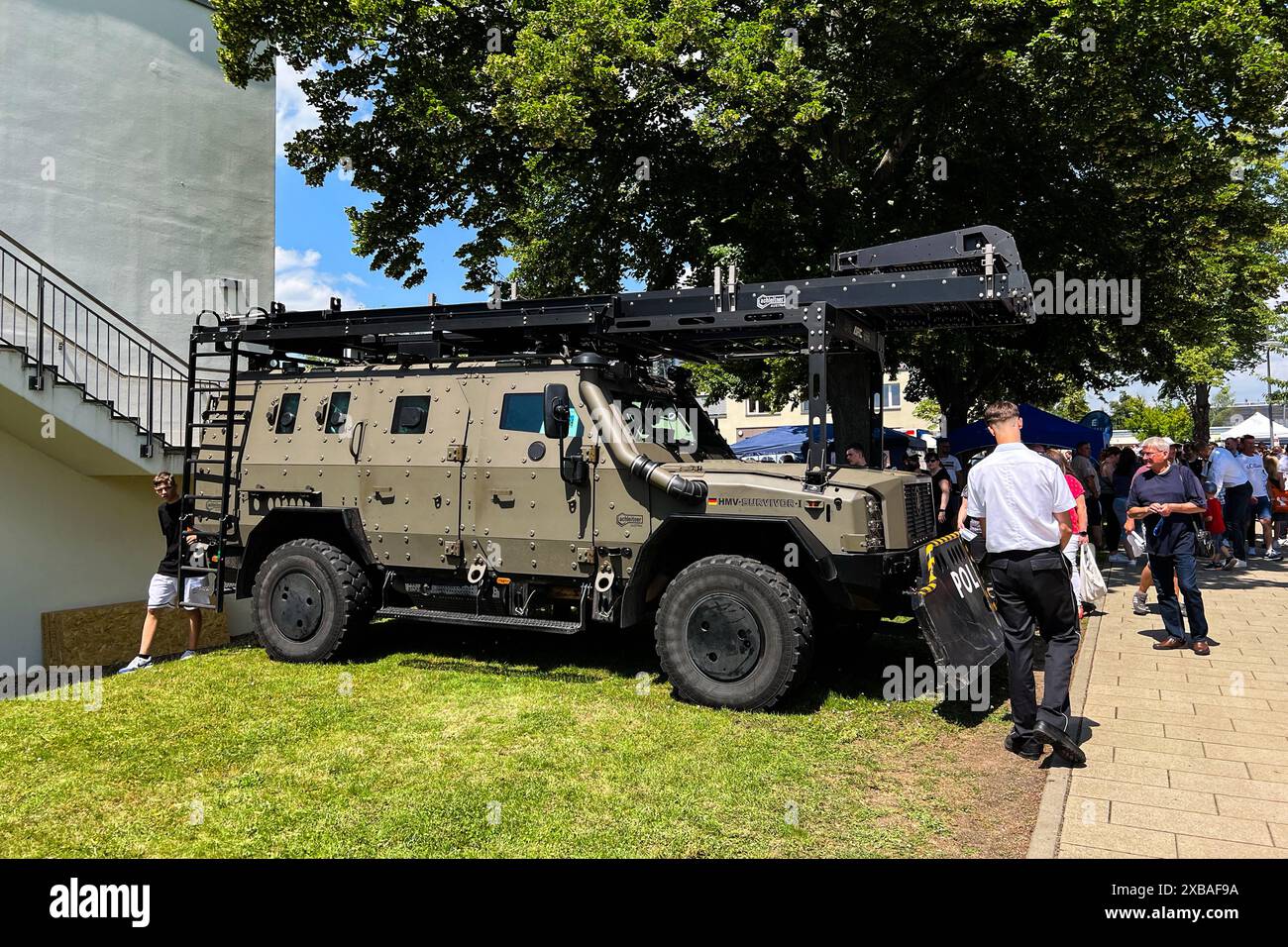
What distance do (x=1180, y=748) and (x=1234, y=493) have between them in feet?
33.1

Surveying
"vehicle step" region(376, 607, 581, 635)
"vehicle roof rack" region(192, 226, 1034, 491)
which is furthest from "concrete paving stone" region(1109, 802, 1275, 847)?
"vehicle step" region(376, 607, 581, 635)

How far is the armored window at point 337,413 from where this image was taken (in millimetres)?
8039

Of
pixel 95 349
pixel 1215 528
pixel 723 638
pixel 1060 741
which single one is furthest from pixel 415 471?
pixel 1215 528

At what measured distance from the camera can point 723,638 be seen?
6.32 metres

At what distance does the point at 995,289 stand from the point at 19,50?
12.9 meters

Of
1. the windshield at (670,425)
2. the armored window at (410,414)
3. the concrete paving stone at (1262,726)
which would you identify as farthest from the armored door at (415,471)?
the concrete paving stone at (1262,726)

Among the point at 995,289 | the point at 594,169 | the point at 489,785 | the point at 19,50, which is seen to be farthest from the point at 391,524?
the point at 19,50

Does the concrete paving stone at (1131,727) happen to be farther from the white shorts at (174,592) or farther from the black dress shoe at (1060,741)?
the white shorts at (174,592)

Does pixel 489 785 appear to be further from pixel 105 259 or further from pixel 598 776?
pixel 105 259

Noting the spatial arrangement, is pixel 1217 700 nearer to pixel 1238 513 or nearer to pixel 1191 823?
pixel 1191 823

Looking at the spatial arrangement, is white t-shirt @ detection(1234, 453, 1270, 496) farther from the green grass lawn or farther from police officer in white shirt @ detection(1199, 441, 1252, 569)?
the green grass lawn

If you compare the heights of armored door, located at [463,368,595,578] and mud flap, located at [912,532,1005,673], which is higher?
armored door, located at [463,368,595,578]

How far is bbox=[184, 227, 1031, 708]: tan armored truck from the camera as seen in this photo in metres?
6.29

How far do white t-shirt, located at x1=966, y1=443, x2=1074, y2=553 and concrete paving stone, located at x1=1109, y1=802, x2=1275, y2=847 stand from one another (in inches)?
58.3
